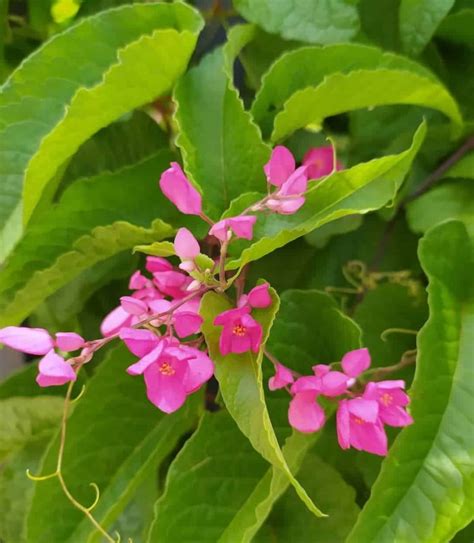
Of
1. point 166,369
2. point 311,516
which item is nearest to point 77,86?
point 166,369

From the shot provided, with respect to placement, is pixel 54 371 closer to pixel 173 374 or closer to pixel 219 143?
pixel 173 374

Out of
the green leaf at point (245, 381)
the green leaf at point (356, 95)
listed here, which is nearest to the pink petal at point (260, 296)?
the green leaf at point (245, 381)

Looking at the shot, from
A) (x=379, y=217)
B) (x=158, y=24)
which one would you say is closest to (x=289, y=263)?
(x=379, y=217)

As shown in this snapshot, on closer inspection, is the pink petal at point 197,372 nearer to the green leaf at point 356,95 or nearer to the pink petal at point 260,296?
the pink petal at point 260,296

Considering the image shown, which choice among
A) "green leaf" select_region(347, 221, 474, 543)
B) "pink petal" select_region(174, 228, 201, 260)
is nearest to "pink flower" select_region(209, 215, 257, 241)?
"pink petal" select_region(174, 228, 201, 260)

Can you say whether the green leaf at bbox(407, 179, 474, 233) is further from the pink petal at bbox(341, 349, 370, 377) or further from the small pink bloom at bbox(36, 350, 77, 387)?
the small pink bloom at bbox(36, 350, 77, 387)

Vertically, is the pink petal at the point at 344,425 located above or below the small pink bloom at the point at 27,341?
below
